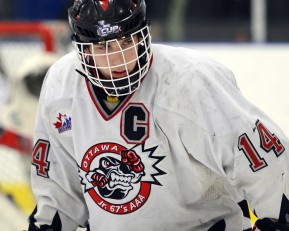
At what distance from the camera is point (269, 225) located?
6.60ft

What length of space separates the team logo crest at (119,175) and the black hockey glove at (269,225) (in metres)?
0.25

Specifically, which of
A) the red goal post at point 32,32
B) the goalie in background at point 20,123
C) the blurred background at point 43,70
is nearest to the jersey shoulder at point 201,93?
the blurred background at point 43,70

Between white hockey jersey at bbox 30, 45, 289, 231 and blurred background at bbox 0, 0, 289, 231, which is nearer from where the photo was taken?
white hockey jersey at bbox 30, 45, 289, 231

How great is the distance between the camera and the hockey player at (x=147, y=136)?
1999 millimetres

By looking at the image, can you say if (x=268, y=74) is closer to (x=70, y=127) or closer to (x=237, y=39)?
(x=237, y=39)

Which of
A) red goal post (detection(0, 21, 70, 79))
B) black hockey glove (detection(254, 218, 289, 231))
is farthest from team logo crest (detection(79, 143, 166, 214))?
red goal post (detection(0, 21, 70, 79))

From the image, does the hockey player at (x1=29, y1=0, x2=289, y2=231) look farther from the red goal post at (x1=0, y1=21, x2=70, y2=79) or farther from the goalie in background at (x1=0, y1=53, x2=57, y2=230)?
the red goal post at (x1=0, y1=21, x2=70, y2=79)

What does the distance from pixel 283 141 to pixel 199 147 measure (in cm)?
19

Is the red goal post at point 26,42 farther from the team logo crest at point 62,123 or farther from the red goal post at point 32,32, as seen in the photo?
the team logo crest at point 62,123

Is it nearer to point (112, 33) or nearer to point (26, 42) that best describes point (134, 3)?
point (112, 33)

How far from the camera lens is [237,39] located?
17.3ft

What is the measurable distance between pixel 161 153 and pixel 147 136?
50mm

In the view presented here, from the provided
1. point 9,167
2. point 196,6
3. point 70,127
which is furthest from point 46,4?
point 70,127

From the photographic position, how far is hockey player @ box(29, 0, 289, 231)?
6.56ft
